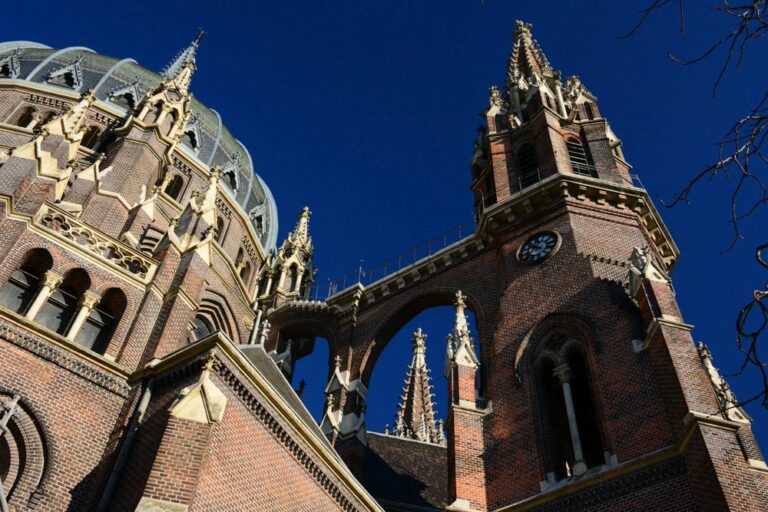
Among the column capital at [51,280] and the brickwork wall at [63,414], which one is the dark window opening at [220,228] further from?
the brickwork wall at [63,414]

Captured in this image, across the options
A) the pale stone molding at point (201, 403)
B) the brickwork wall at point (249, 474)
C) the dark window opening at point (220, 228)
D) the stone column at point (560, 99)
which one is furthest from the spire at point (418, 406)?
the pale stone molding at point (201, 403)

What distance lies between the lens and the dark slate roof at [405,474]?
78.2ft

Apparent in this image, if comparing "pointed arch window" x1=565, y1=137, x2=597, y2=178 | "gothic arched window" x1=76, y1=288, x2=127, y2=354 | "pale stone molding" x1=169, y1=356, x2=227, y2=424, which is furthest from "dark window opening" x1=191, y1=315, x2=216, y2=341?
"pale stone molding" x1=169, y1=356, x2=227, y2=424

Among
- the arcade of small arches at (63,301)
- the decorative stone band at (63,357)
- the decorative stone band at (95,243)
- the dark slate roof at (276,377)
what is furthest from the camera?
the dark slate roof at (276,377)

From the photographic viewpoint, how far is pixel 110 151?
2559cm

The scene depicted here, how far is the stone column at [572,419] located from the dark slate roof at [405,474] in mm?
7547

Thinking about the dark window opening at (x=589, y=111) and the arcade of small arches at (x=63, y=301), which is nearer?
the arcade of small arches at (x=63, y=301)

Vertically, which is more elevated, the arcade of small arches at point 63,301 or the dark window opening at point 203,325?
the dark window opening at point 203,325

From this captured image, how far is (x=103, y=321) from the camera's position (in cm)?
1476

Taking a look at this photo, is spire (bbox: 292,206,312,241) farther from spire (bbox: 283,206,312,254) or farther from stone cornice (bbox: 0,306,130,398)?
stone cornice (bbox: 0,306,130,398)

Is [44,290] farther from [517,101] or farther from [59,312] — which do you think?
[517,101]

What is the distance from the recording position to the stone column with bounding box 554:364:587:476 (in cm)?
1577

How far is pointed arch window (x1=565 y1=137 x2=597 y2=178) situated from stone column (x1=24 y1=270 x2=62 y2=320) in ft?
55.8

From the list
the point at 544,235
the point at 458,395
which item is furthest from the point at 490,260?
the point at 458,395
